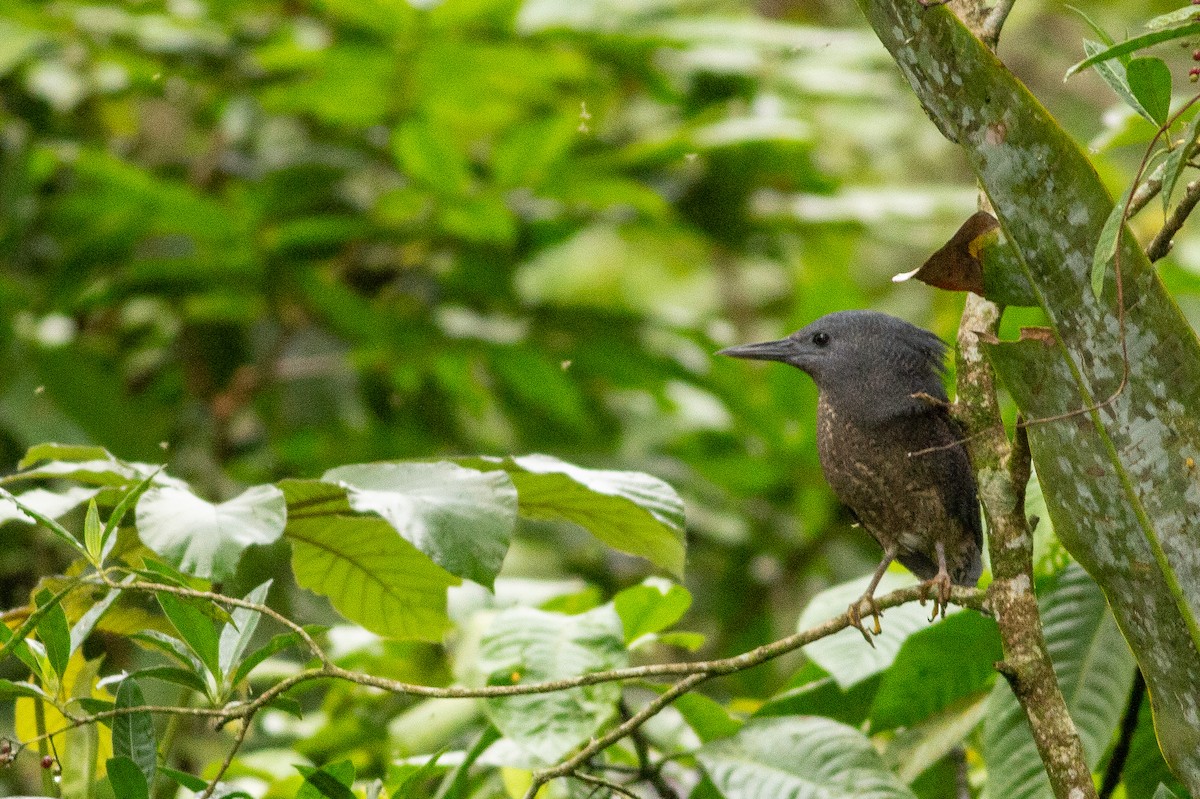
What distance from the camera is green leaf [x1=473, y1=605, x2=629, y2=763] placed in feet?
4.60

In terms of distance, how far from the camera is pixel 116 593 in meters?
1.16

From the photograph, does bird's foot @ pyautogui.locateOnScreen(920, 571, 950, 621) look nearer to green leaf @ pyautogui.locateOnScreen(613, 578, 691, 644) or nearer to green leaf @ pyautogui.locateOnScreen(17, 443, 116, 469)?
green leaf @ pyautogui.locateOnScreen(613, 578, 691, 644)

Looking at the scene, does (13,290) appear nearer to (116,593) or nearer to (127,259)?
(127,259)

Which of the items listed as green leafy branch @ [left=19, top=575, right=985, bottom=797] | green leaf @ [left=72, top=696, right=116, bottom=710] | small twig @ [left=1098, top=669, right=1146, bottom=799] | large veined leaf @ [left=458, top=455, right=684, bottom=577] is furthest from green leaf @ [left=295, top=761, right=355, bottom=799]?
small twig @ [left=1098, top=669, right=1146, bottom=799]

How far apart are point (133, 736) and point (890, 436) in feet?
2.94

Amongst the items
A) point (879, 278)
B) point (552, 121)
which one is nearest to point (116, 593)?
point (552, 121)

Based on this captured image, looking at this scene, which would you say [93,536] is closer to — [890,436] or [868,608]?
[868,608]

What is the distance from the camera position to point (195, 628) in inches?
45.7

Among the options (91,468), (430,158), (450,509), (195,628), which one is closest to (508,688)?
(450,509)

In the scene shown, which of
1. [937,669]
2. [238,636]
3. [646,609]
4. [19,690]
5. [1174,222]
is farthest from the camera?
[646,609]

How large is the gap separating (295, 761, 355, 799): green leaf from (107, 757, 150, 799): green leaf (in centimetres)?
14

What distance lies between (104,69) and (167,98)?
0.70ft

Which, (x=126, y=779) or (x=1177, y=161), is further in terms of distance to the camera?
(x=126, y=779)

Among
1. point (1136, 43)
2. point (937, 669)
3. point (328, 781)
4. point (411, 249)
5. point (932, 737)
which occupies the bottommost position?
point (411, 249)
